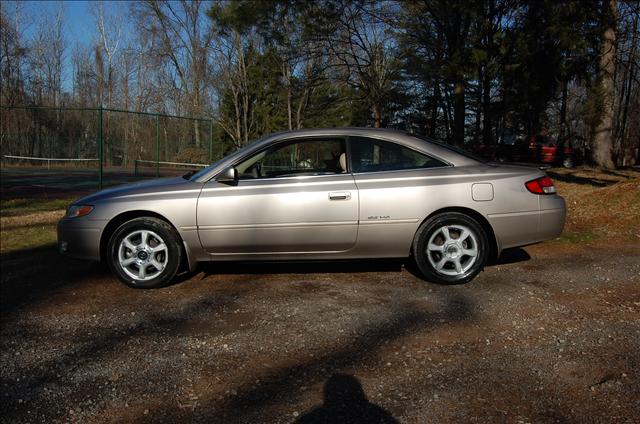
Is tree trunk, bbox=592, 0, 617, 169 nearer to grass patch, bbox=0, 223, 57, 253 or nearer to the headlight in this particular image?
the headlight

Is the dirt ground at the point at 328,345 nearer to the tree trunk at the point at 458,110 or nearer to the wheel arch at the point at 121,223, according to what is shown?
the wheel arch at the point at 121,223

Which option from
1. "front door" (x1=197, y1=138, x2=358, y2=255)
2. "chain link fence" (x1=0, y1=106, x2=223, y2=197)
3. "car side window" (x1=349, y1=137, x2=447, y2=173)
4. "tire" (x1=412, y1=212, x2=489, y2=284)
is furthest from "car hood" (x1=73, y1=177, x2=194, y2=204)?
"chain link fence" (x1=0, y1=106, x2=223, y2=197)

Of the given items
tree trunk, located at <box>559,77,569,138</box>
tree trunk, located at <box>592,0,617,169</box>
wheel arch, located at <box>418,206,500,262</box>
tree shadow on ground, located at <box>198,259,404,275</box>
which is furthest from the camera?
tree trunk, located at <box>559,77,569,138</box>

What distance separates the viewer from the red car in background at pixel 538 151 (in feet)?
76.6

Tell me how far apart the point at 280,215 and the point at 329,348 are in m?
1.57

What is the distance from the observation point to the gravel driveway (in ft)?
8.21

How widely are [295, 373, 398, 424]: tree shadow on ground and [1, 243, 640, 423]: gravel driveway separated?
0.01 metres

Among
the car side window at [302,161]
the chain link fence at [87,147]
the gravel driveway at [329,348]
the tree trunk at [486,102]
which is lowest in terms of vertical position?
the gravel driveway at [329,348]

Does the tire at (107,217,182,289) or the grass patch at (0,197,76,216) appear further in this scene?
the grass patch at (0,197,76,216)

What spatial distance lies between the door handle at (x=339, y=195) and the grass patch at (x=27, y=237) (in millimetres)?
4867

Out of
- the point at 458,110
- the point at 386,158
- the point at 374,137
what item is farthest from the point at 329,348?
the point at 458,110

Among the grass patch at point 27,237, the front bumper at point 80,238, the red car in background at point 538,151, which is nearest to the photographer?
the front bumper at point 80,238

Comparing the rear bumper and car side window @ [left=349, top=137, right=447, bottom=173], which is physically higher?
car side window @ [left=349, top=137, right=447, bottom=173]

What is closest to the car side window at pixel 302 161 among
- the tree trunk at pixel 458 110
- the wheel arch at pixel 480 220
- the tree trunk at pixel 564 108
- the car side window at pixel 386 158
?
the car side window at pixel 386 158
